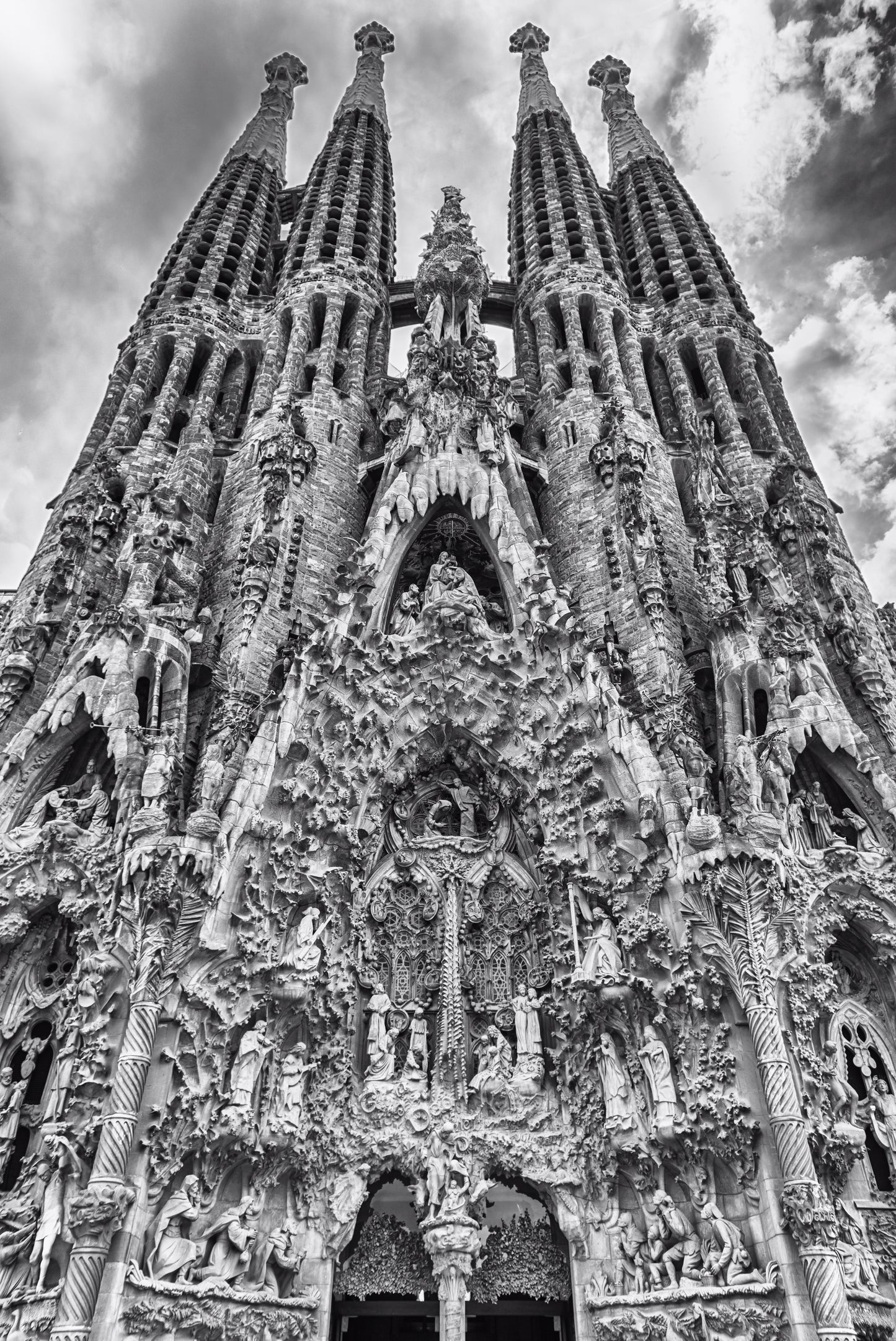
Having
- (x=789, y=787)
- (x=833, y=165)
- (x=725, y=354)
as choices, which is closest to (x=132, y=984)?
(x=789, y=787)

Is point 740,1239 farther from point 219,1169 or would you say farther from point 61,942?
point 61,942

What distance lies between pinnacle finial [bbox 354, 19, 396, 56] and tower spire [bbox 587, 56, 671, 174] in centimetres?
→ 751

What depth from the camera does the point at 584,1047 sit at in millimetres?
11477

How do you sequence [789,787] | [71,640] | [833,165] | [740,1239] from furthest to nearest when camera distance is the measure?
[833,165] → [71,640] → [789,787] → [740,1239]

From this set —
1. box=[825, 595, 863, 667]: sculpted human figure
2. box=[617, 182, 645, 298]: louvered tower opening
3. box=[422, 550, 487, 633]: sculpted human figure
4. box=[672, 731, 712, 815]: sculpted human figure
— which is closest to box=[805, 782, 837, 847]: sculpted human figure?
box=[672, 731, 712, 815]: sculpted human figure

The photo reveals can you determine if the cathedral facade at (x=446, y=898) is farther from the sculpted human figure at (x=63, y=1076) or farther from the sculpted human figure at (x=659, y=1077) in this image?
the sculpted human figure at (x=63, y=1076)

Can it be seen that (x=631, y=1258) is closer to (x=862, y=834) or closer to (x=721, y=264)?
(x=862, y=834)

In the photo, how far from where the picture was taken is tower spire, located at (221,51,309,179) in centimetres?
2877

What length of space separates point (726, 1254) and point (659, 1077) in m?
1.69

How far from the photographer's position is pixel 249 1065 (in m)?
10.5

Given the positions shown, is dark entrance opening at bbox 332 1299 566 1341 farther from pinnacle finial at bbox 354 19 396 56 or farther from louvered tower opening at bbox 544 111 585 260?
pinnacle finial at bbox 354 19 396 56

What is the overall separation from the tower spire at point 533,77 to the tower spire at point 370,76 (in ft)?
14.7

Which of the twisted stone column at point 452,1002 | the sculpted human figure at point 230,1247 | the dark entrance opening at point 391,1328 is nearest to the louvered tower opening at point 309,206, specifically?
the twisted stone column at point 452,1002

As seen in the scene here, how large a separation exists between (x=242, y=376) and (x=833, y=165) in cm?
1232
